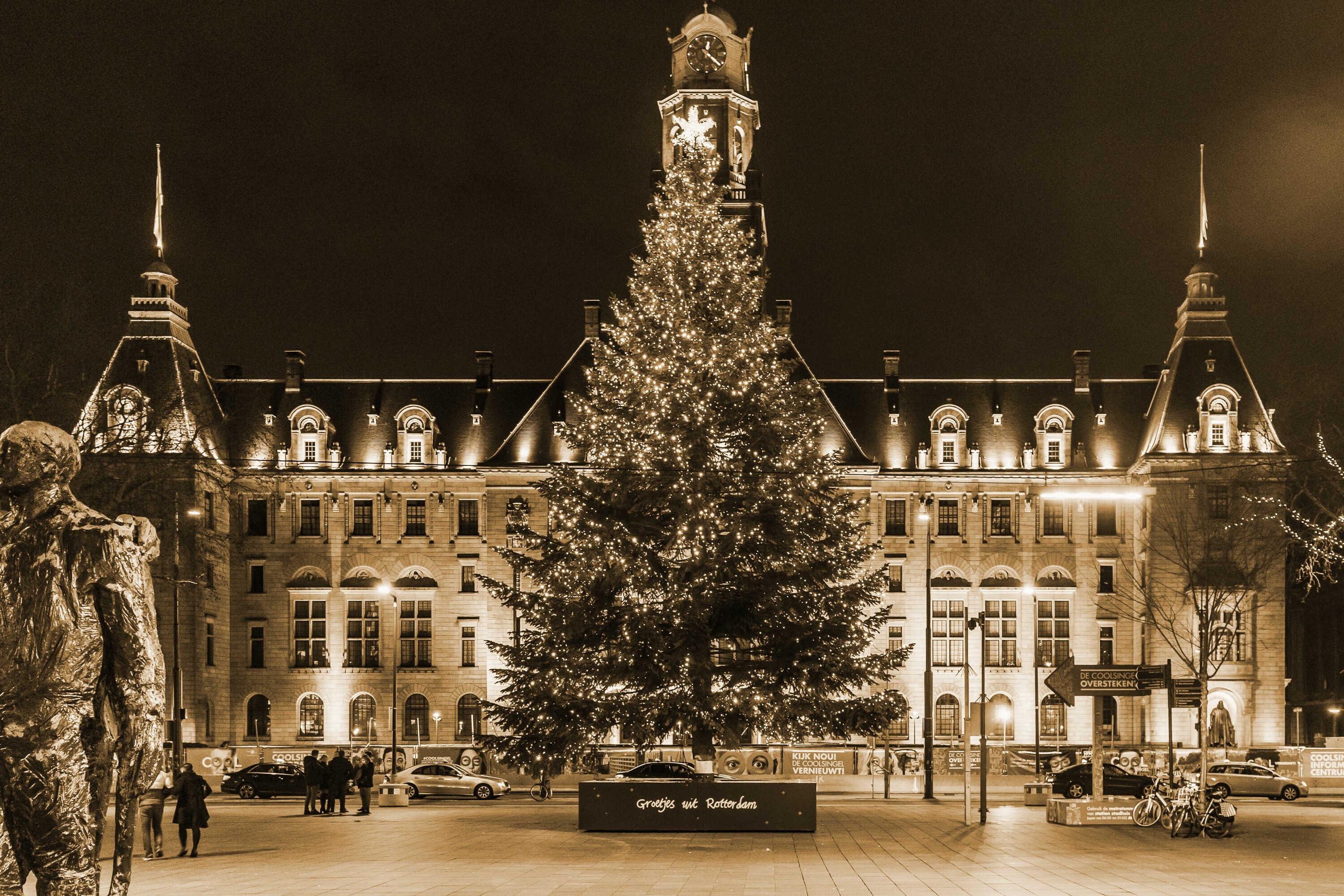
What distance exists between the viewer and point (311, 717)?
7325 centimetres

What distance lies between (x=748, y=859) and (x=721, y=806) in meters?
5.46

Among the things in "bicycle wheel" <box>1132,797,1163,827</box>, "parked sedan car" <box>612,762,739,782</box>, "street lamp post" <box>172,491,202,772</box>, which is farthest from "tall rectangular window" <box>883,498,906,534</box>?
"bicycle wheel" <box>1132,797,1163,827</box>

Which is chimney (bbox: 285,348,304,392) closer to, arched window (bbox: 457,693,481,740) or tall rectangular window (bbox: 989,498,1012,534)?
arched window (bbox: 457,693,481,740)

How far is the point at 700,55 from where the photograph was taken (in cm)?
7544

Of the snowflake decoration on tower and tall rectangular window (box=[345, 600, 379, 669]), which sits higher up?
the snowflake decoration on tower

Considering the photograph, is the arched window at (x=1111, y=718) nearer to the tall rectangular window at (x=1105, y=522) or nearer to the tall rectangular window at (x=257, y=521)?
the tall rectangular window at (x=1105, y=522)

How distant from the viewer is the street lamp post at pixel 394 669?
53713 millimetres

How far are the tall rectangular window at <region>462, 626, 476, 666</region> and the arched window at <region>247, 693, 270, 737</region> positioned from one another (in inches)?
398

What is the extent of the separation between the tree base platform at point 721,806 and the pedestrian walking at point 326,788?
35.0 ft

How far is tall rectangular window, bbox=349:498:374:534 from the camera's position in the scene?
247ft

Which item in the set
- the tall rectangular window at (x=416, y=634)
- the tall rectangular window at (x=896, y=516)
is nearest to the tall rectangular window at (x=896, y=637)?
the tall rectangular window at (x=896, y=516)

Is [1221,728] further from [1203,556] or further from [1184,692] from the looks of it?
[1184,692]

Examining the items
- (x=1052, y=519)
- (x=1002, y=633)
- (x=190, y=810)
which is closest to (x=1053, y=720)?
(x=1002, y=633)

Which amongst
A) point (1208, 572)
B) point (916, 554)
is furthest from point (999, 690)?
point (1208, 572)
